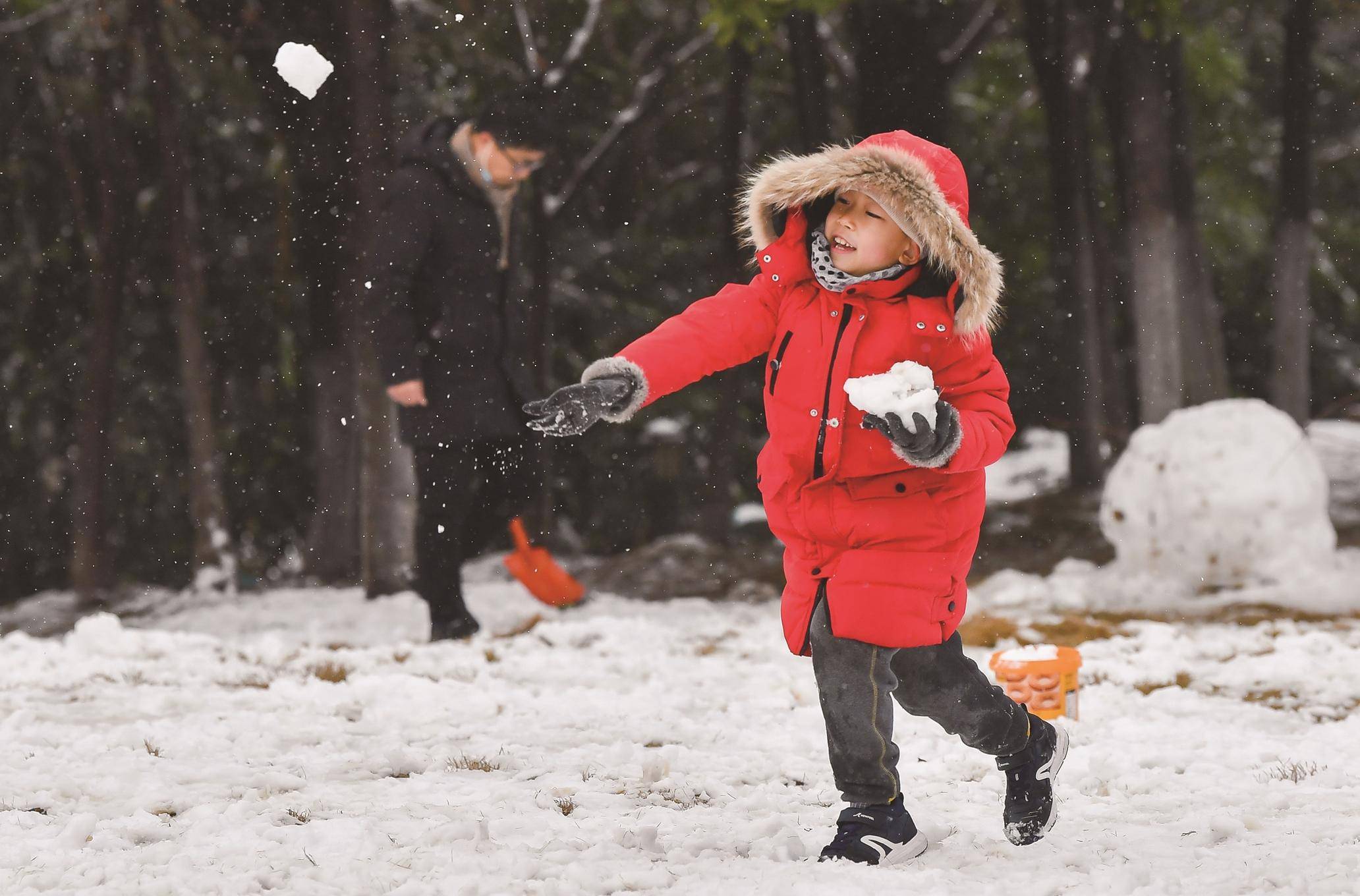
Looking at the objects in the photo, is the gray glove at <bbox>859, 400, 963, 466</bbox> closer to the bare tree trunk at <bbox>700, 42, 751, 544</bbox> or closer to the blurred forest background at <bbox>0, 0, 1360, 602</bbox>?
the blurred forest background at <bbox>0, 0, 1360, 602</bbox>

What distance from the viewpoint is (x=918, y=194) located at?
317 centimetres

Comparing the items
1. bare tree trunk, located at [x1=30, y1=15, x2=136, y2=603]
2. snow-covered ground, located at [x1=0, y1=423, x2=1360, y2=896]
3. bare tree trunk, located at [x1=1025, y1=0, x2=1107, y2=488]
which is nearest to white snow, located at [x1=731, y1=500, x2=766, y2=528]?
bare tree trunk, located at [x1=1025, y1=0, x2=1107, y2=488]

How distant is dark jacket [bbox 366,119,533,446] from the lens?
19.3ft

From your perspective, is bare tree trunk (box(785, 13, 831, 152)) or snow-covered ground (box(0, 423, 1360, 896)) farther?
bare tree trunk (box(785, 13, 831, 152))

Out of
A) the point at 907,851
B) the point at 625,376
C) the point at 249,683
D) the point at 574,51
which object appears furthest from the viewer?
the point at 574,51

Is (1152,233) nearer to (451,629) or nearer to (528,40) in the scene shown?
(528,40)

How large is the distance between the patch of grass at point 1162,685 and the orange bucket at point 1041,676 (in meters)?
0.79

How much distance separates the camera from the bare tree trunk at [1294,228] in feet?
31.6

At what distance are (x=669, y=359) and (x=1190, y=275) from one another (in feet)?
26.7

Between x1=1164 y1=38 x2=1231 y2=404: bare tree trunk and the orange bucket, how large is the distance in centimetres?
560

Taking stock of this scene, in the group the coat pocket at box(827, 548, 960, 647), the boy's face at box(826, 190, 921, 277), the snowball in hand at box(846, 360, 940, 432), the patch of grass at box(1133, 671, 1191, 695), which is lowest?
the patch of grass at box(1133, 671, 1191, 695)

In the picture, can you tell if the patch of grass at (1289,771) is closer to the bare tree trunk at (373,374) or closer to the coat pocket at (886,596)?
the coat pocket at (886,596)

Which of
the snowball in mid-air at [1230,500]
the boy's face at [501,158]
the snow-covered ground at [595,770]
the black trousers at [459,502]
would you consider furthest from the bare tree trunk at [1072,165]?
the black trousers at [459,502]

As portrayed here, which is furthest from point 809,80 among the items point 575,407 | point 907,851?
point 907,851
